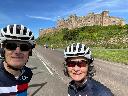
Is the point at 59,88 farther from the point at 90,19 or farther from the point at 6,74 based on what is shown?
the point at 90,19

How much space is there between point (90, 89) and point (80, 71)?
1.89 feet

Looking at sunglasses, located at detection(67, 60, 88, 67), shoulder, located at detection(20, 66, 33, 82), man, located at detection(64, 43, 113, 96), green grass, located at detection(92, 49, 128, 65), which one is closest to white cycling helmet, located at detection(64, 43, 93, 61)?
man, located at detection(64, 43, 113, 96)

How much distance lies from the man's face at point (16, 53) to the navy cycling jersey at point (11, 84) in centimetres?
15

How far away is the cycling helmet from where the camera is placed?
4996mm

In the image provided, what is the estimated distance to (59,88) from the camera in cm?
1738

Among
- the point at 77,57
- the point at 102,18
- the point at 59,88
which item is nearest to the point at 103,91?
the point at 77,57

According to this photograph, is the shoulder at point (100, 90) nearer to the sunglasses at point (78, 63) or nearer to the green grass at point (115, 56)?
the sunglasses at point (78, 63)

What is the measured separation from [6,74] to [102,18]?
16503cm

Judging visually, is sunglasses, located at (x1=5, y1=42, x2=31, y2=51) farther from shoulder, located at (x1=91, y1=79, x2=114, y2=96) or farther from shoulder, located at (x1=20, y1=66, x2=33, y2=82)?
shoulder, located at (x1=91, y1=79, x2=114, y2=96)

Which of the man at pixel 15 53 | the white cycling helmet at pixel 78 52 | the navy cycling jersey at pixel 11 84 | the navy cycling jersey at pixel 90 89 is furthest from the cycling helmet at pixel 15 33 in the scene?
the navy cycling jersey at pixel 90 89

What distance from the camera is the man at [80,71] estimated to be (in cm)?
506

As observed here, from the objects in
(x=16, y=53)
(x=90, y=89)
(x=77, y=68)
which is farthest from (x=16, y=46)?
(x=90, y=89)

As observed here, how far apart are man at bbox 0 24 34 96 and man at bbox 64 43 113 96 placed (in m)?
0.76

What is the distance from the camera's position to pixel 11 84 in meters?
4.89
